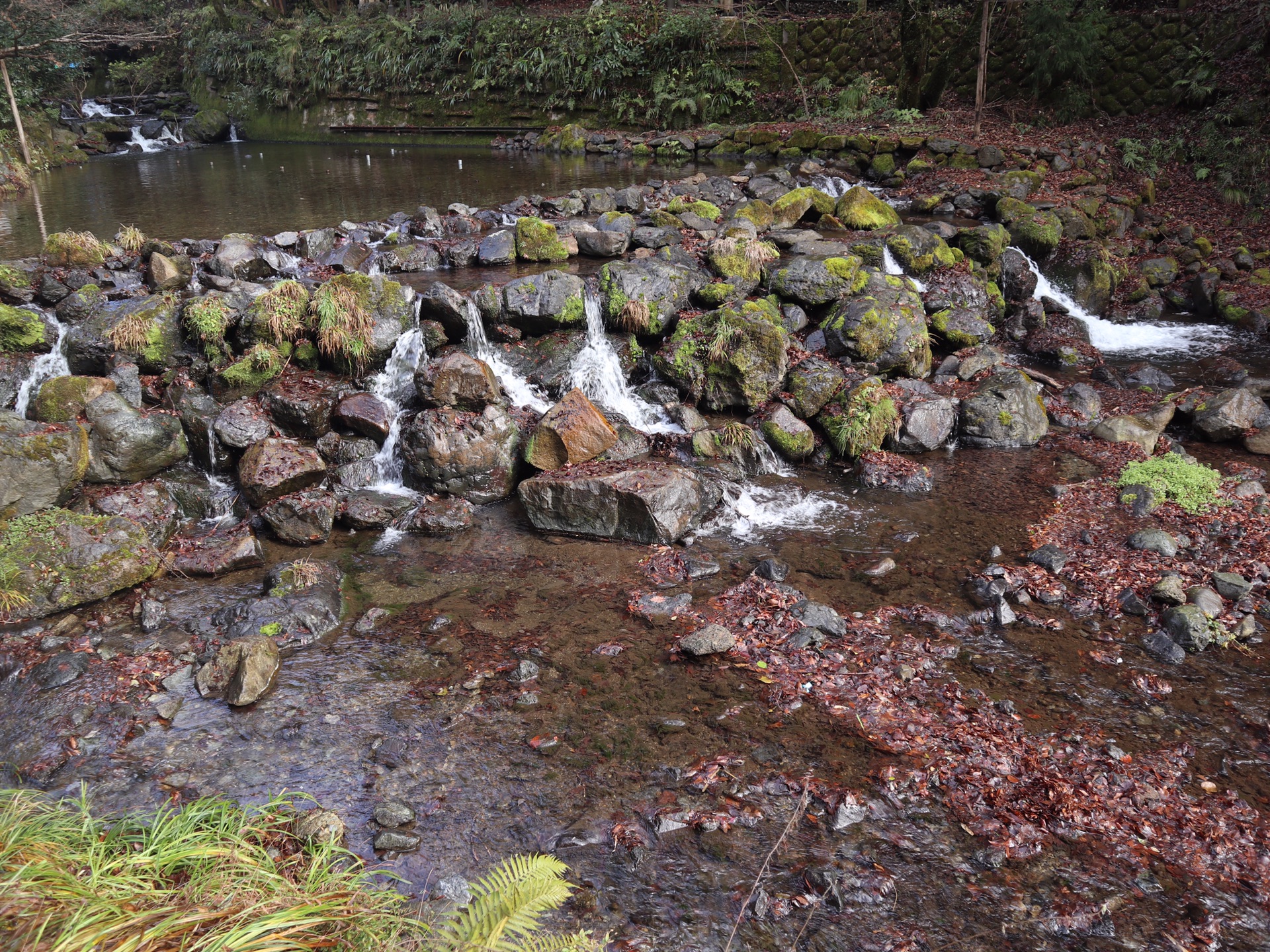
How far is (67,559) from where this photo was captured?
662cm

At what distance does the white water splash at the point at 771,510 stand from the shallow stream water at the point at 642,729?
40 mm

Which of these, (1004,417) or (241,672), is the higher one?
(1004,417)

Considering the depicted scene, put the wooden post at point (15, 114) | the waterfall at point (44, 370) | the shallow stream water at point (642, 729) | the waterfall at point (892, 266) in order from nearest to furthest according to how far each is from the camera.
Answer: the shallow stream water at point (642, 729) < the waterfall at point (44, 370) < the waterfall at point (892, 266) < the wooden post at point (15, 114)

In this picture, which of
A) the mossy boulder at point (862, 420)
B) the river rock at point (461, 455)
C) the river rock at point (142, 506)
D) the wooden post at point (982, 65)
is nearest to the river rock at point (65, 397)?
the river rock at point (142, 506)

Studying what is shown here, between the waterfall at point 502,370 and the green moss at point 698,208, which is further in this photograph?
the green moss at point 698,208

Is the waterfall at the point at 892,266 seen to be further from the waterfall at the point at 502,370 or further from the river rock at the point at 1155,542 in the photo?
the waterfall at the point at 502,370

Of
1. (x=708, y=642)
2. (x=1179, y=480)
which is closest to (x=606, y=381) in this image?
(x=708, y=642)

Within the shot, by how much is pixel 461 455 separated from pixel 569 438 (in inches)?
48.5

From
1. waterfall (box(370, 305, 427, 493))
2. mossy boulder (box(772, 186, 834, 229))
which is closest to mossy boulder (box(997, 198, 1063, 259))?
mossy boulder (box(772, 186, 834, 229))

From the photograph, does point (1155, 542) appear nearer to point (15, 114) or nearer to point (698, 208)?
point (698, 208)

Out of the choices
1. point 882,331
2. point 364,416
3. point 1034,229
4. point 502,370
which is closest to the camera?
point 364,416

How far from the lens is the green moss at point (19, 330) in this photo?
8570 mm

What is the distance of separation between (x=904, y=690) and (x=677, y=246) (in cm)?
803

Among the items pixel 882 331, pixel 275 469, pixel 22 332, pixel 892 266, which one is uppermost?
pixel 892 266
